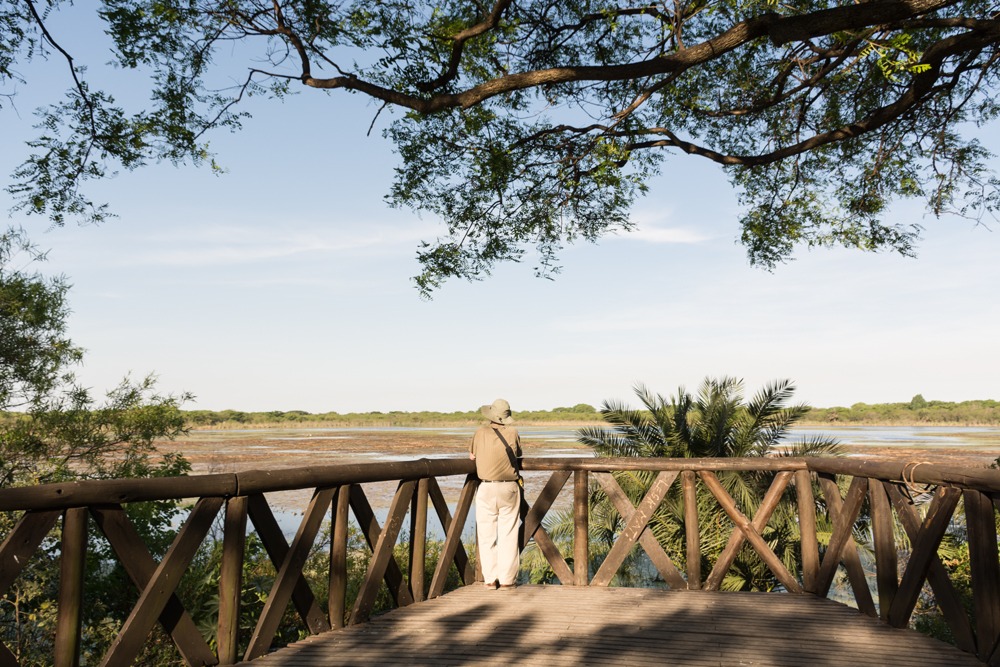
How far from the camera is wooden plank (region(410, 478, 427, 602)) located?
6.04m

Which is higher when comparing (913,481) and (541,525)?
(913,481)

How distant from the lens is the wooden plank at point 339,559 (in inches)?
201

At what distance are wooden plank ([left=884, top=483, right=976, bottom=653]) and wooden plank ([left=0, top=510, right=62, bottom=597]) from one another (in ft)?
14.5

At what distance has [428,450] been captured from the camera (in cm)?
3672

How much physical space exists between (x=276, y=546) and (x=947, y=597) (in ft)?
12.5

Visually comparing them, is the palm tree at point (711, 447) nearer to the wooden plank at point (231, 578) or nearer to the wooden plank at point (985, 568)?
the wooden plank at point (985, 568)

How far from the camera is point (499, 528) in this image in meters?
6.55

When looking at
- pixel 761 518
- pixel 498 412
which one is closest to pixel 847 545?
pixel 761 518

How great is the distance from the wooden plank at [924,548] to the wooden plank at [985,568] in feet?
0.52

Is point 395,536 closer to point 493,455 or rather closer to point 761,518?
point 493,455

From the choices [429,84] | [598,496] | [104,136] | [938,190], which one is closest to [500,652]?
[429,84]

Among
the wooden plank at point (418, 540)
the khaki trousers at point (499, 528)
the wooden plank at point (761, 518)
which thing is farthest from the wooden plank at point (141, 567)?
the wooden plank at point (761, 518)

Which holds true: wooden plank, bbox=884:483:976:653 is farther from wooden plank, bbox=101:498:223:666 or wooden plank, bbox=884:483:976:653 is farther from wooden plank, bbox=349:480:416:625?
wooden plank, bbox=101:498:223:666

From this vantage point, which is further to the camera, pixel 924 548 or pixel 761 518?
pixel 761 518
